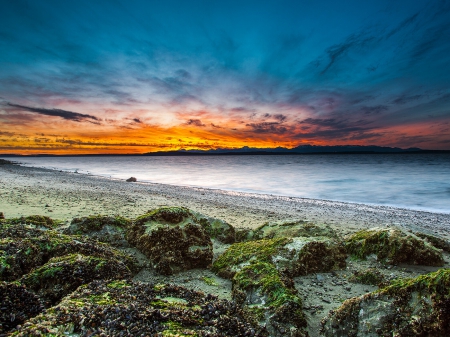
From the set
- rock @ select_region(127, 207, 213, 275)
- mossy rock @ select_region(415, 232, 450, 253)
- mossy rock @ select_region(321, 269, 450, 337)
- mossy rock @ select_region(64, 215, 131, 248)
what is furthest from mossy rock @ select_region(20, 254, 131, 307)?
mossy rock @ select_region(415, 232, 450, 253)

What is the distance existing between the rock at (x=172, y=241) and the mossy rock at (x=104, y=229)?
0.36 metres

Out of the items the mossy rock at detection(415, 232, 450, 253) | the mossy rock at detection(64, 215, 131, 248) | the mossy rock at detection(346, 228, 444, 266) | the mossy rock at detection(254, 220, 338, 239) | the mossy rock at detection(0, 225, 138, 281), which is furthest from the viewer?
the mossy rock at detection(415, 232, 450, 253)

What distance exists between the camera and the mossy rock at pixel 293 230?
6.70 meters

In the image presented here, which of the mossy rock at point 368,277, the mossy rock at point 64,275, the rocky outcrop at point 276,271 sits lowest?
the mossy rock at point 368,277

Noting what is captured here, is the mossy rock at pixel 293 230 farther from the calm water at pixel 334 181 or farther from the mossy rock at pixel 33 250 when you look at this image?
the calm water at pixel 334 181

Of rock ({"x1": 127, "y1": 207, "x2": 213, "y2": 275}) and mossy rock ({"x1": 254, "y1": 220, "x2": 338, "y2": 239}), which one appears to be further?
mossy rock ({"x1": 254, "y1": 220, "x2": 338, "y2": 239})

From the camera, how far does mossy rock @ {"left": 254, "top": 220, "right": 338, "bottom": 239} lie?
22.0ft

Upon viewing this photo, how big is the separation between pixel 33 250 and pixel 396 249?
7.21 meters

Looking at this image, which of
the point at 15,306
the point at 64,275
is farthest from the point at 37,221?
the point at 15,306

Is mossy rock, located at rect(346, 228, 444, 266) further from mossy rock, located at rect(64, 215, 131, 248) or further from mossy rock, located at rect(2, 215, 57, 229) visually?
mossy rock, located at rect(2, 215, 57, 229)

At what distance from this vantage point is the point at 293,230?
695cm

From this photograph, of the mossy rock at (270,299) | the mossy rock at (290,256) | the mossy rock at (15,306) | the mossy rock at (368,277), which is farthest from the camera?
the mossy rock at (290,256)

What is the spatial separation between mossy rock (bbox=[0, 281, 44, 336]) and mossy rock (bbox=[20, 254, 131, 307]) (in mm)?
257

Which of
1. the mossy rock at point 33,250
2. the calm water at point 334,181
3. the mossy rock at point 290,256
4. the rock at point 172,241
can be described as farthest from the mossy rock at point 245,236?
the calm water at point 334,181
